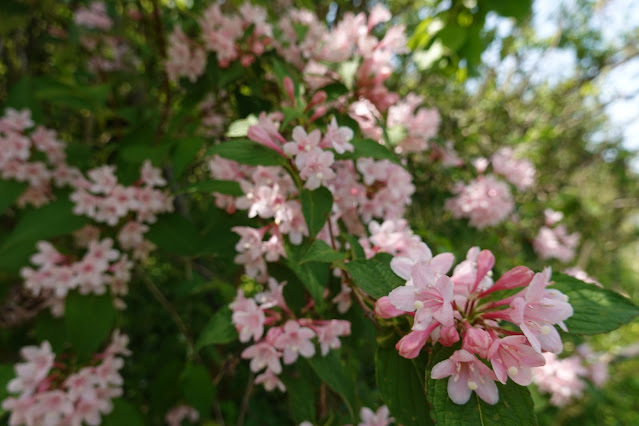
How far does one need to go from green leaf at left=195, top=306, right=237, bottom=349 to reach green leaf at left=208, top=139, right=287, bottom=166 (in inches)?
17.8

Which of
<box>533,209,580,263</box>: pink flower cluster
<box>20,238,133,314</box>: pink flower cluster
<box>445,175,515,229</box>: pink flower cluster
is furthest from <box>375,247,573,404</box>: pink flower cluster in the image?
<box>533,209,580,263</box>: pink flower cluster

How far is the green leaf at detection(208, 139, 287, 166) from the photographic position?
81 cm

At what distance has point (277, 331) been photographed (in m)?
0.91

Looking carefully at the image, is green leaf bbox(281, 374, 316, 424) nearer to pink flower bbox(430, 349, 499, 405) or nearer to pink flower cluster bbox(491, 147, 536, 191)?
pink flower bbox(430, 349, 499, 405)

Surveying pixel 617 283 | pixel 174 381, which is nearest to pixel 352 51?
pixel 174 381

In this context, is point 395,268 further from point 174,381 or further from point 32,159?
point 32,159

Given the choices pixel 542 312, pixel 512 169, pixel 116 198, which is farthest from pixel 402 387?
pixel 512 169

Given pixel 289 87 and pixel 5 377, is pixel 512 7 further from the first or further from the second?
pixel 5 377

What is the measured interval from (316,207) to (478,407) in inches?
17.8

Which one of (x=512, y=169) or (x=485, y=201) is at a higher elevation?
(x=512, y=169)

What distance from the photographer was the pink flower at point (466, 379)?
548 mm

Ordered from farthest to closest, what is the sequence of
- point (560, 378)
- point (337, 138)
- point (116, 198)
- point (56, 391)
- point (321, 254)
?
point (560, 378)
point (116, 198)
point (56, 391)
point (337, 138)
point (321, 254)

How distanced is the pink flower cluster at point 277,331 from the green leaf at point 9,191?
3.61 ft

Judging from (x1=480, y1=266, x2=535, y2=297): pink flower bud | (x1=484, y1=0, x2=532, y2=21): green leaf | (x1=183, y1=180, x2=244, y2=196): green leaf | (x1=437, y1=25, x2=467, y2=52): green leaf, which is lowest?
(x1=480, y1=266, x2=535, y2=297): pink flower bud
